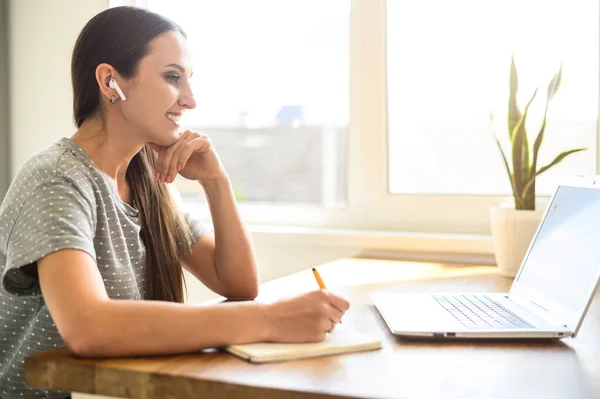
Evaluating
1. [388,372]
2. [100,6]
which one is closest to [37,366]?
[388,372]

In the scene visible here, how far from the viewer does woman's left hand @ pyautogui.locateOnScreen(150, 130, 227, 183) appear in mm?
1525

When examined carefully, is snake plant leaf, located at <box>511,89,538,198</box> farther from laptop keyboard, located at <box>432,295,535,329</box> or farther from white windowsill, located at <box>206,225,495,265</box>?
laptop keyboard, located at <box>432,295,535,329</box>

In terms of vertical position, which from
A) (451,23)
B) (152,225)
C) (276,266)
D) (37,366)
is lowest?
(276,266)

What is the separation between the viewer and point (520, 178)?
180 cm

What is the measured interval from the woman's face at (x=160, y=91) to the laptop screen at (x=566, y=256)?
2.41ft

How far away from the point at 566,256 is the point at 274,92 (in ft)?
4.34

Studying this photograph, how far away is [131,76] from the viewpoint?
1.46 meters

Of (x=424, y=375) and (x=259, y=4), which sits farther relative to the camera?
(x=259, y=4)

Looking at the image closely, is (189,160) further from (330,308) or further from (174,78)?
(330,308)

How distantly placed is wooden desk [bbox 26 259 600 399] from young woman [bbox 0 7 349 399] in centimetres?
4

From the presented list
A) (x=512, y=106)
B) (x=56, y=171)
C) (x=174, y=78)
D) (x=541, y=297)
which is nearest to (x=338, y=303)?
(x=541, y=297)

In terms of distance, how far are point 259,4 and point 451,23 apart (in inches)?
25.3

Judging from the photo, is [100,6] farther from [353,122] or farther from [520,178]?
[520,178]

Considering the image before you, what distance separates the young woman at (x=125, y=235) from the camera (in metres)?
1.05
